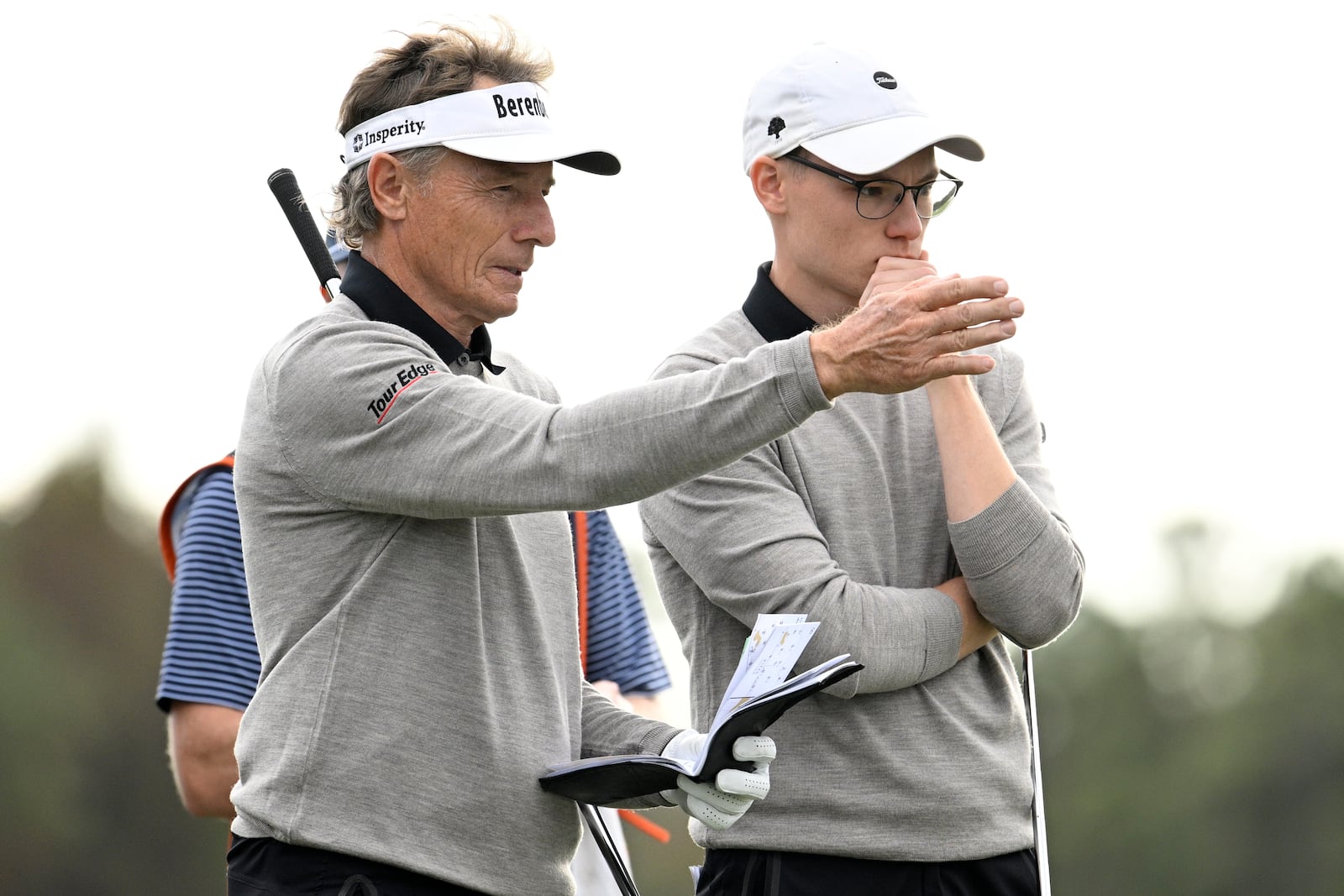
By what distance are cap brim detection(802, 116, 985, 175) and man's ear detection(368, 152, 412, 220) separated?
36.1 inches

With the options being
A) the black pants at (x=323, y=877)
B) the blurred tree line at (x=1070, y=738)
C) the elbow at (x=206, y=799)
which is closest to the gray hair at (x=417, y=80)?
the black pants at (x=323, y=877)

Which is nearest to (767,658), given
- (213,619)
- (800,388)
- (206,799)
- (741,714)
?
(741,714)

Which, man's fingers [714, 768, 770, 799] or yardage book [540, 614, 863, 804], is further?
man's fingers [714, 768, 770, 799]

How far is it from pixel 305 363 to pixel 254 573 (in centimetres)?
41

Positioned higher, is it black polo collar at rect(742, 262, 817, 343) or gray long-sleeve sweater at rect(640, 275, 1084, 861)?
black polo collar at rect(742, 262, 817, 343)

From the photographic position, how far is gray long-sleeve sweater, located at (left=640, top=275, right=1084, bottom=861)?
344 cm

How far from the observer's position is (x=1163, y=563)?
4759 cm

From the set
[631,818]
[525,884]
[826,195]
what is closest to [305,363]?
[525,884]

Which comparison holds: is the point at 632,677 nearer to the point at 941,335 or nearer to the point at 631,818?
the point at 631,818

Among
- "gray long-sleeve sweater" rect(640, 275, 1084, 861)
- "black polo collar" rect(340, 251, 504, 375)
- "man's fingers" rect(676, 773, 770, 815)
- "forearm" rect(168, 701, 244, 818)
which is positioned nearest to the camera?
"man's fingers" rect(676, 773, 770, 815)

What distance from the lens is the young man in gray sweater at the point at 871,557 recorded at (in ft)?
11.3

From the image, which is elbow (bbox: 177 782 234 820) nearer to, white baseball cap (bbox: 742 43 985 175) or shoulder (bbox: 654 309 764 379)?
shoulder (bbox: 654 309 764 379)

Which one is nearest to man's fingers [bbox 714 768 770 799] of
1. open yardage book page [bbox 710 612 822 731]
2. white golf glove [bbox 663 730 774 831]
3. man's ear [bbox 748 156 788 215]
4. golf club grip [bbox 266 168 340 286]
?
white golf glove [bbox 663 730 774 831]

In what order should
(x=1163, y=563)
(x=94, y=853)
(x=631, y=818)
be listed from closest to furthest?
(x=631, y=818)
(x=94, y=853)
(x=1163, y=563)
